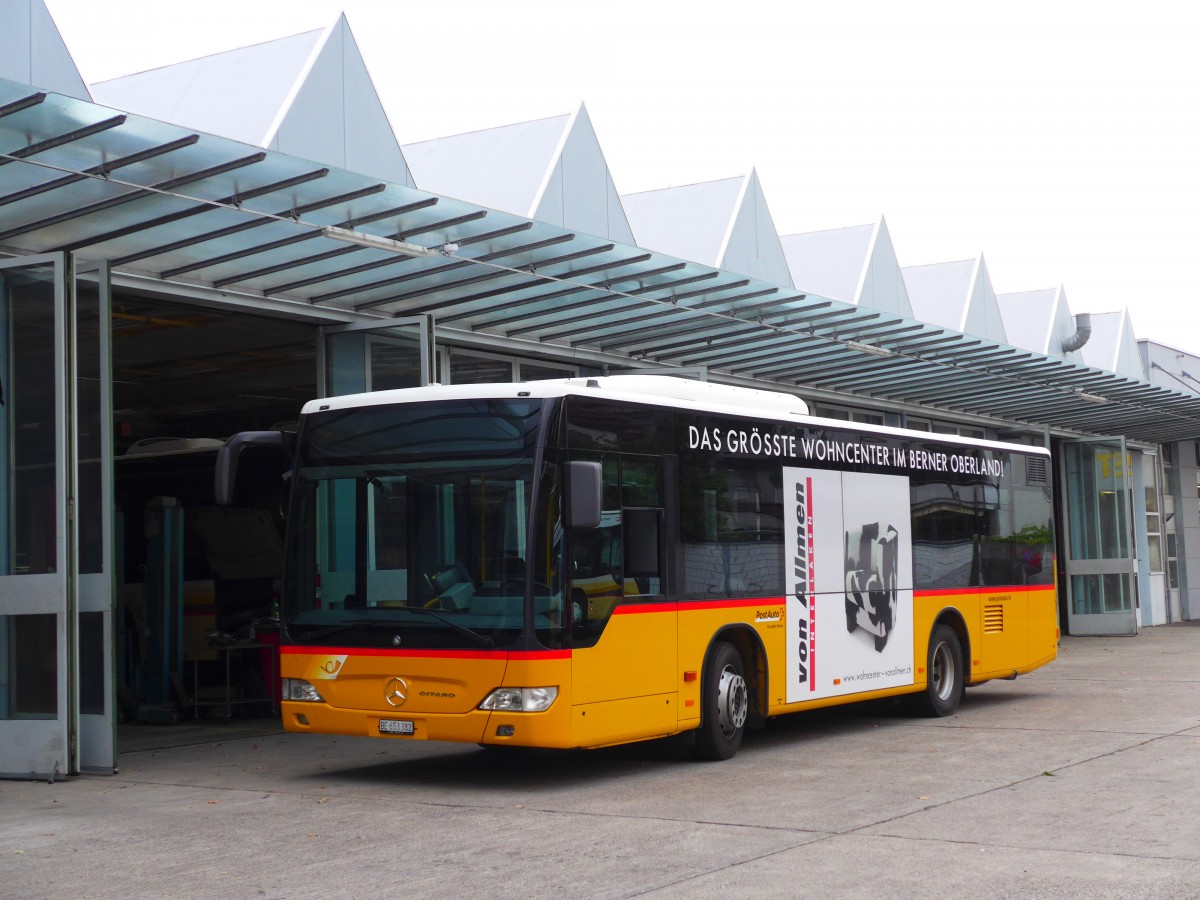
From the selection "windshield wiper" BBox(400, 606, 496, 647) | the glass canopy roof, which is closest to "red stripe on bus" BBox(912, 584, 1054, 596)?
the glass canopy roof

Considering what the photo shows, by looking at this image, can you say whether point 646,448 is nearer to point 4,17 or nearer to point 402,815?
point 402,815

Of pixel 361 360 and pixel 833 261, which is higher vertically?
pixel 833 261

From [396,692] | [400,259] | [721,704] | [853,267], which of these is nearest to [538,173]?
[400,259]

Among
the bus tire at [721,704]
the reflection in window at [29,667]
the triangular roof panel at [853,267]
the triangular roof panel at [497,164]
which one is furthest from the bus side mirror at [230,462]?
the triangular roof panel at [853,267]

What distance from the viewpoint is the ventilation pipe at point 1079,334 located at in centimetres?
2806

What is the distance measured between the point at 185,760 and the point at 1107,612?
23.1 m

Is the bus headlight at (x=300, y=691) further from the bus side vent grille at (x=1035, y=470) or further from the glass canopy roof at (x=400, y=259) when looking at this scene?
the bus side vent grille at (x=1035, y=470)

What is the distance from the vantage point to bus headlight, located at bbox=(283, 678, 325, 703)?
10.2 metres

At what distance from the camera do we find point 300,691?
10250 mm

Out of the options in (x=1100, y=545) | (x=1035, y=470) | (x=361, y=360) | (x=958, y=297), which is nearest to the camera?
(x=361, y=360)

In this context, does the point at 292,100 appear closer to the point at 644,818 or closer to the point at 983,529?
the point at 644,818

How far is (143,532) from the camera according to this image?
17.1 meters

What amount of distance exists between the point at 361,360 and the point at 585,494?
19.9 ft

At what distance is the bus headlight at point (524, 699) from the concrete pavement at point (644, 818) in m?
0.58
